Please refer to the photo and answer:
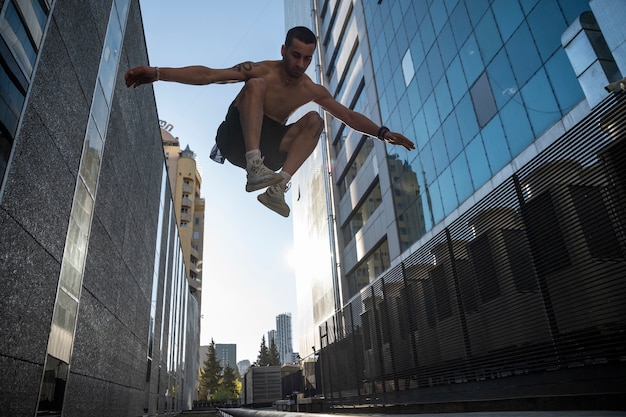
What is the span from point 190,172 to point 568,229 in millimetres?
72141

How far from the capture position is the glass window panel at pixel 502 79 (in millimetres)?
16453

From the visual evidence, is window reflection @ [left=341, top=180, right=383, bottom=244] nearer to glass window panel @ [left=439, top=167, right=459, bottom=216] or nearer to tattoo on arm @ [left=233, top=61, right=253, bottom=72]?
glass window panel @ [left=439, top=167, right=459, bottom=216]

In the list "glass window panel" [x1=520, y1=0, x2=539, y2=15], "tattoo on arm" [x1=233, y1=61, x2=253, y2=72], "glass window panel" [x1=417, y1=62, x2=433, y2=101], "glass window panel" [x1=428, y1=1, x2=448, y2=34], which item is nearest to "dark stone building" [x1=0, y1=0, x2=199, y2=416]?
"tattoo on arm" [x1=233, y1=61, x2=253, y2=72]

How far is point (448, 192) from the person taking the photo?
806 inches

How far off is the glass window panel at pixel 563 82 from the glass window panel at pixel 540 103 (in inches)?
8.2

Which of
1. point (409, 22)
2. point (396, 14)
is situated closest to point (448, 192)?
point (409, 22)

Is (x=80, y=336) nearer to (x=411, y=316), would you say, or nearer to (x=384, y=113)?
(x=411, y=316)

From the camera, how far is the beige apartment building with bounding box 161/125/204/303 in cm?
7062

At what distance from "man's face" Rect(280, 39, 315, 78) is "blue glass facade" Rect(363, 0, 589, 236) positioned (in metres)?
11.5

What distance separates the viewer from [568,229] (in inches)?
267

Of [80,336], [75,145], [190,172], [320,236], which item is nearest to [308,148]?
[75,145]

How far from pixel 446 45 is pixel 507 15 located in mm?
4549

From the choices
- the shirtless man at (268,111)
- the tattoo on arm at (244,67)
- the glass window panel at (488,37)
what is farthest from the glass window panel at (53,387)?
the glass window panel at (488,37)

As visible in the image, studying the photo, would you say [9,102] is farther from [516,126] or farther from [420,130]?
[420,130]
